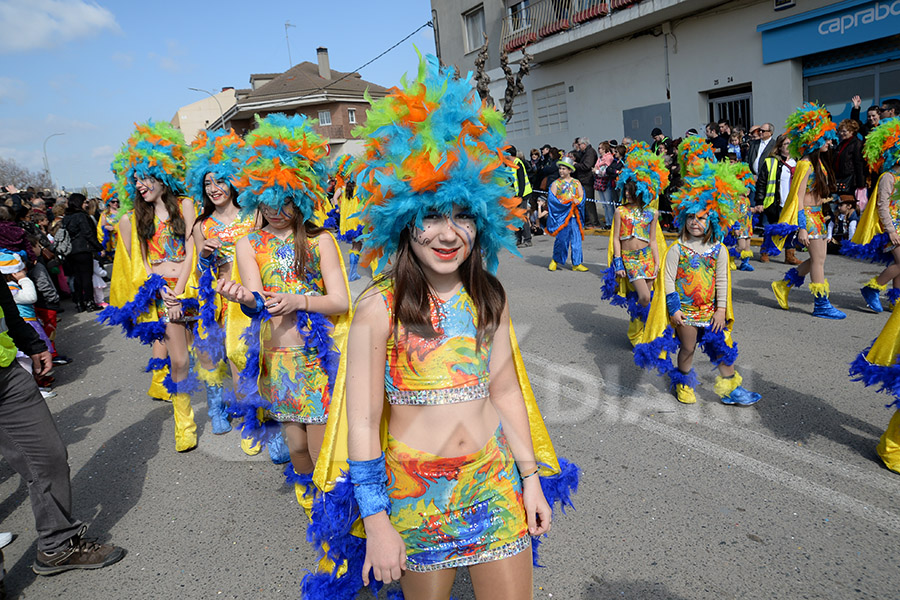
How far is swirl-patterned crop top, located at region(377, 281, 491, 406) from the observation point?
199 centimetres

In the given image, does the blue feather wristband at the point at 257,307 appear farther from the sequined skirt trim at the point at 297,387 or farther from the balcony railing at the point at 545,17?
the balcony railing at the point at 545,17

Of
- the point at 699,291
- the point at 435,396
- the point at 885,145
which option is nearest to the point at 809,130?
the point at 885,145

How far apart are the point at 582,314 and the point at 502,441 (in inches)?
245

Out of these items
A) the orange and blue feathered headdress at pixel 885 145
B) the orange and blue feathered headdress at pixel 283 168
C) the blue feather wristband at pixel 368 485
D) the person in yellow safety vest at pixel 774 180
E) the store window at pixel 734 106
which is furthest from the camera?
the store window at pixel 734 106

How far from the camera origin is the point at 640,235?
6.33 meters

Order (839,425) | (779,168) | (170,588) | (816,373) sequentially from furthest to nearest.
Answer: (779,168), (816,373), (839,425), (170,588)

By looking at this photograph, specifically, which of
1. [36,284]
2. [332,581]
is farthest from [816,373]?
[36,284]

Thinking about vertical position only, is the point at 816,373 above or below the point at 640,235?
below

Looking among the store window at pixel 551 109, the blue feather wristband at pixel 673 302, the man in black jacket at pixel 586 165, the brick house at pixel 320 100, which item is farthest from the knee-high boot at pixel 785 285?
the brick house at pixel 320 100

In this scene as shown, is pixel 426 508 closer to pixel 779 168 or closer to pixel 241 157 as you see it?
pixel 241 157

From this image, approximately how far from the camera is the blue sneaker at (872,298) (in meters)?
6.91

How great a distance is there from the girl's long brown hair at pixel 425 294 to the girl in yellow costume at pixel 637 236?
4528 mm

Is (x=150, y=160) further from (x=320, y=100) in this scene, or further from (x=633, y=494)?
(x=320, y=100)

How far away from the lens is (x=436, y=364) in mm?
1999
